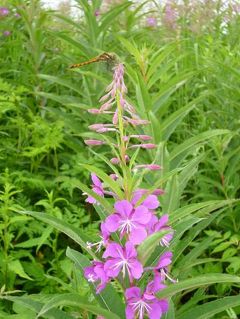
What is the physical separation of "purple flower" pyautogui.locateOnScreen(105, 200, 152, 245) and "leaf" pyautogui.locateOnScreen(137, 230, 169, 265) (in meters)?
0.02

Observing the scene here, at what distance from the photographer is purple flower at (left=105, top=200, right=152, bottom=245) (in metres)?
1.39

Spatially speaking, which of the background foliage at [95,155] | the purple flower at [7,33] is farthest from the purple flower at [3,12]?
the purple flower at [7,33]

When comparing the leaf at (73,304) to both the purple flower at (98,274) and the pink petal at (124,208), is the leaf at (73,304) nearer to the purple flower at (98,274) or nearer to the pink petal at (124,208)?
the purple flower at (98,274)

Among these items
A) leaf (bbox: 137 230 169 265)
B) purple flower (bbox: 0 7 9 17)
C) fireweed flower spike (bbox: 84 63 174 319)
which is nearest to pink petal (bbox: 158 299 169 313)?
fireweed flower spike (bbox: 84 63 174 319)

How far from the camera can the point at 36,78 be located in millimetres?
4078

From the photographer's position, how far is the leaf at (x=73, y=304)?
1334 millimetres

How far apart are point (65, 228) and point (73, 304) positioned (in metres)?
0.22

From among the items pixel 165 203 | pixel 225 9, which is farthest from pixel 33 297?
pixel 225 9

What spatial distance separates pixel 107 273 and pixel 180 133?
2303 millimetres

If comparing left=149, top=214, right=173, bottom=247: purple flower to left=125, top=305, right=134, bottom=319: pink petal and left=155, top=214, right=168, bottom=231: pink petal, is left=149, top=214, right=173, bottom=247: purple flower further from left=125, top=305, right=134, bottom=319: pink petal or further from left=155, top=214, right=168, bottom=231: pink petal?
left=125, top=305, right=134, bottom=319: pink petal

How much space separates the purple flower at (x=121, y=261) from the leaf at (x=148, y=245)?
32 millimetres

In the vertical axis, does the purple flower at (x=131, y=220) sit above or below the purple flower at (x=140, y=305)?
above

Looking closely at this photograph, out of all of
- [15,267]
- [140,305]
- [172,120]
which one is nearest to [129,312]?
[140,305]

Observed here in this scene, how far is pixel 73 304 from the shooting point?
1404 millimetres
